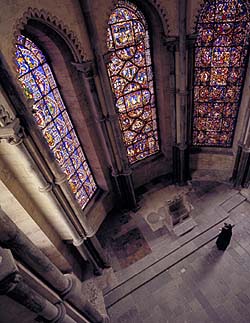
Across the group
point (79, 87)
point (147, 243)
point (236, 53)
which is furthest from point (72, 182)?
point (236, 53)

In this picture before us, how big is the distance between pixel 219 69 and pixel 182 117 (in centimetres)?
227

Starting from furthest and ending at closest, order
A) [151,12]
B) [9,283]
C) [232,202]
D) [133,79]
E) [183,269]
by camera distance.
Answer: [232,202] → [133,79] → [183,269] → [151,12] → [9,283]

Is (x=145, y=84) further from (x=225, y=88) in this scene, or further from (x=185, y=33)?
(x=225, y=88)

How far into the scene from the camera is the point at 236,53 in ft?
27.5

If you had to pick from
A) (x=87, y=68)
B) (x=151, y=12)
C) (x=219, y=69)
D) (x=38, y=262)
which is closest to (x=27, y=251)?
(x=38, y=262)

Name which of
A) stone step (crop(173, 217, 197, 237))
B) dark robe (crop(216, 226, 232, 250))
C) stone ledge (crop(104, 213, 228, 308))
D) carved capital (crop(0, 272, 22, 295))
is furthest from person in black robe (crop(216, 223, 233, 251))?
carved capital (crop(0, 272, 22, 295))

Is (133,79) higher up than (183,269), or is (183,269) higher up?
(133,79)

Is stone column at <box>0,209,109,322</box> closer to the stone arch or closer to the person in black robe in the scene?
the person in black robe

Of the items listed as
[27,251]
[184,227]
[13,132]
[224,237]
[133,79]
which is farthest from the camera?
[184,227]

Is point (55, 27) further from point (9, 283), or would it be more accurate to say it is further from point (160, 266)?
point (160, 266)

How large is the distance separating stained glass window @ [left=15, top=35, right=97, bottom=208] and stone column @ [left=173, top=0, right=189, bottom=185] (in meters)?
4.15

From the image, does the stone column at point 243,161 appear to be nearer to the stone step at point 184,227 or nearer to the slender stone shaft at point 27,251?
the stone step at point 184,227

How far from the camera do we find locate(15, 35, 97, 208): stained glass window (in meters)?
6.08

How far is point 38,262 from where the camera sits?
13.0 ft
